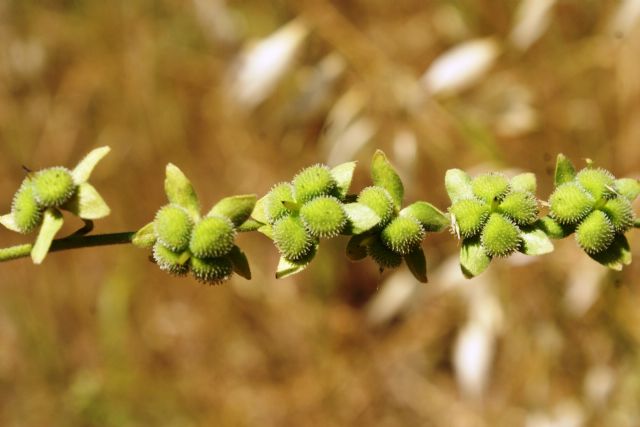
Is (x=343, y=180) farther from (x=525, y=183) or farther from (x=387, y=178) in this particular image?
(x=525, y=183)

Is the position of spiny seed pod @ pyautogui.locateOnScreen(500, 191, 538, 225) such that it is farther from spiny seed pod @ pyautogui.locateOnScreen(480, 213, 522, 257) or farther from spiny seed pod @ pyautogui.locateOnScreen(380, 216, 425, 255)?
spiny seed pod @ pyautogui.locateOnScreen(380, 216, 425, 255)

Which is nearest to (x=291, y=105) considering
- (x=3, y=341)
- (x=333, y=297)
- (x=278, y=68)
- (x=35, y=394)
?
(x=278, y=68)

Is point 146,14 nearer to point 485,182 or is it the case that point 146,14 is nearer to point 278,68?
point 278,68

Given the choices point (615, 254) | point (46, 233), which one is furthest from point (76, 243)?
point (615, 254)

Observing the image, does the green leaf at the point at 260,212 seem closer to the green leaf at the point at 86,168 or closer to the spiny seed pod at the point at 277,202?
the spiny seed pod at the point at 277,202

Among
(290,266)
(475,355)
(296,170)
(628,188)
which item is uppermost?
(628,188)

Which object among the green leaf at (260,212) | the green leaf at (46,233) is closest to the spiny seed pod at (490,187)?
the green leaf at (260,212)

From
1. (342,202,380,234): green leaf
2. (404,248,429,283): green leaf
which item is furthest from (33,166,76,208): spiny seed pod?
(404,248,429,283): green leaf
